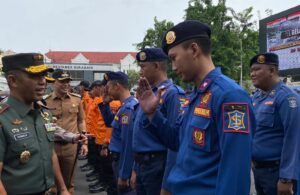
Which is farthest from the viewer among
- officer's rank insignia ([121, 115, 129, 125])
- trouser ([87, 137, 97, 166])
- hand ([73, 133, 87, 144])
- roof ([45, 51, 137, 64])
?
roof ([45, 51, 137, 64])

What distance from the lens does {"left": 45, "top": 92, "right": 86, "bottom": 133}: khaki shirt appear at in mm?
6145

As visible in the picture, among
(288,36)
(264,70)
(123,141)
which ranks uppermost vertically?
(288,36)

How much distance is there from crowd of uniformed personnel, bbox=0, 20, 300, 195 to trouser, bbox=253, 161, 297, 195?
0.01 metres

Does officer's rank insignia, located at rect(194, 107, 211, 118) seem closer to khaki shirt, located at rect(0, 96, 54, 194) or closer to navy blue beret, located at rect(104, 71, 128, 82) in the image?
khaki shirt, located at rect(0, 96, 54, 194)

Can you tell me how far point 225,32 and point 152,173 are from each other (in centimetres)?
3365

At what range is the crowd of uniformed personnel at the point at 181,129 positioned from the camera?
210 centimetres

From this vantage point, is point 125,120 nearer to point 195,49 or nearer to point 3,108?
point 3,108

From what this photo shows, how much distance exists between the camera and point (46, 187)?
2992mm

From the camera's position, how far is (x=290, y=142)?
12.4ft

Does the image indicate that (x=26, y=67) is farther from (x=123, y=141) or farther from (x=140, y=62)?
(x=123, y=141)

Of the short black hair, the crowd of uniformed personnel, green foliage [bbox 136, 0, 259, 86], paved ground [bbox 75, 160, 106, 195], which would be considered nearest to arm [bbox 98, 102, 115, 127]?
paved ground [bbox 75, 160, 106, 195]

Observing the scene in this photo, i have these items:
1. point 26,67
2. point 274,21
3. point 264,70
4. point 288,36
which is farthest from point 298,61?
point 26,67

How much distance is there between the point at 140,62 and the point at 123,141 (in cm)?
105

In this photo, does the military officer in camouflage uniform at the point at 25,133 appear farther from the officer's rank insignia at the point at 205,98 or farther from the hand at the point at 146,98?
the officer's rank insignia at the point at 205,98
